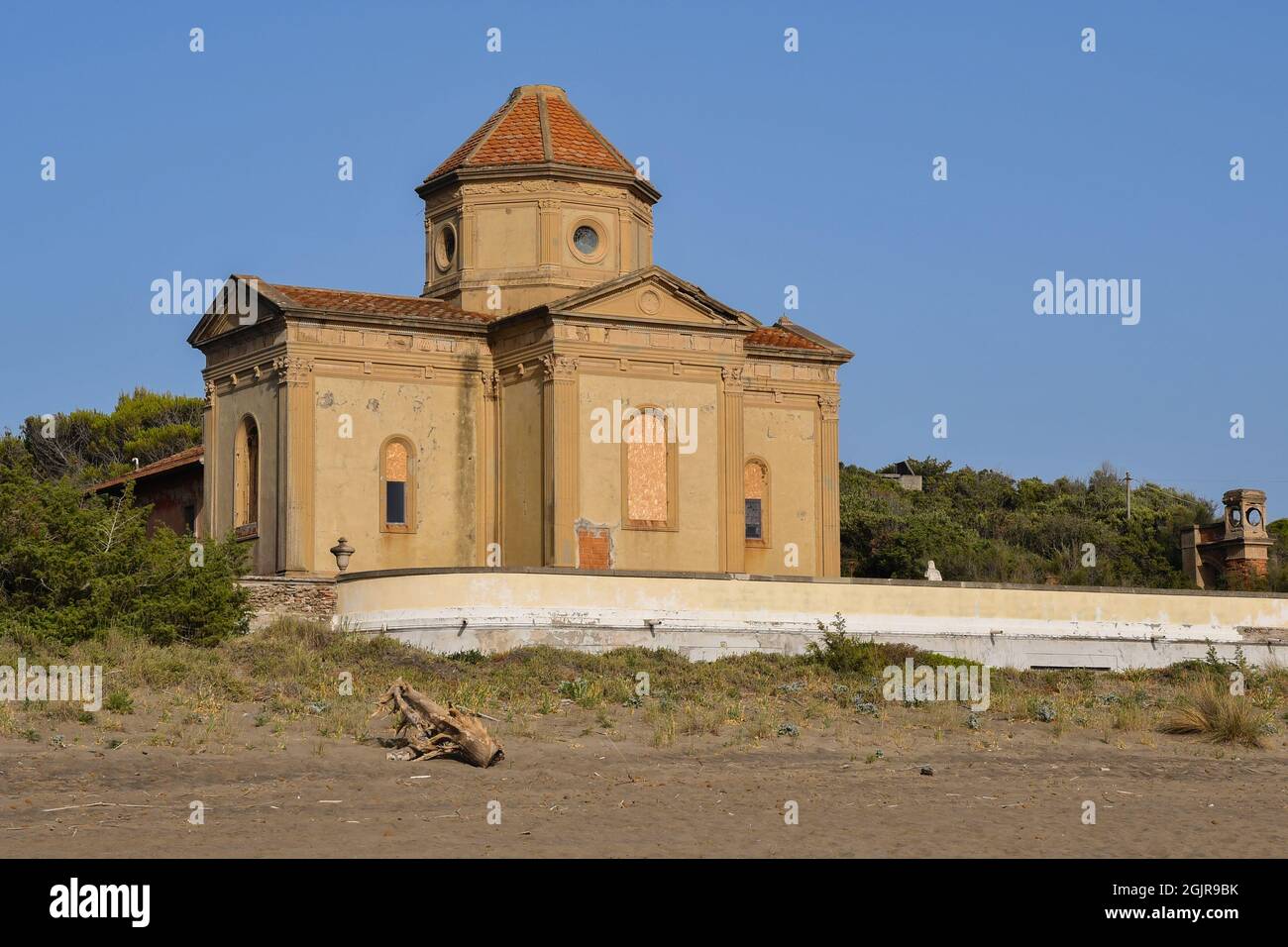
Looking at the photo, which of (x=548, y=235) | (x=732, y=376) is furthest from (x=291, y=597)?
(x=548, y=235)

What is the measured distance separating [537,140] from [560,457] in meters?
8.99

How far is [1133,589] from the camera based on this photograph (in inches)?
1583

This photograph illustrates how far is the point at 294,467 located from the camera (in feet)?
142

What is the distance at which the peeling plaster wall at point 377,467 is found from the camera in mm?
43688

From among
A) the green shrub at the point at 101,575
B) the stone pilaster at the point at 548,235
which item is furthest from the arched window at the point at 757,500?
the green shrub at the point at 101,575

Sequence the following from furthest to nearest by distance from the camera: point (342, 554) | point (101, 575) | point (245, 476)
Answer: point (245, 476) → point (342, 554) → point (101, 575)

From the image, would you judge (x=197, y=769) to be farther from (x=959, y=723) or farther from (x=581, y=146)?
(x=581, y=146)

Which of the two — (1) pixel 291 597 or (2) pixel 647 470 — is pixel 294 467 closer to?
(1) pixel 291 597

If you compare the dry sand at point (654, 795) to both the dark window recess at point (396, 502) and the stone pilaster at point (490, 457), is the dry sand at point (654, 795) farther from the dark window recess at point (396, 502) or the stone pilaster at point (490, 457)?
the stone pilaster at point (490, 457)

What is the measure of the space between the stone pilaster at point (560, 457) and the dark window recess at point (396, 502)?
357cm

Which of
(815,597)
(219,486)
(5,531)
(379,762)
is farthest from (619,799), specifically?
(219,486)

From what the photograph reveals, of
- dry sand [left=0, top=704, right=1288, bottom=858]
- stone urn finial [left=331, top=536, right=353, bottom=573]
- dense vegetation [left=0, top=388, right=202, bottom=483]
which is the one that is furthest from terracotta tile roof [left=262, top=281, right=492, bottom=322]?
dense vegetation [left=0, top=388, right=202, bottom=483]

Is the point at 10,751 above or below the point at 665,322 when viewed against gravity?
below
